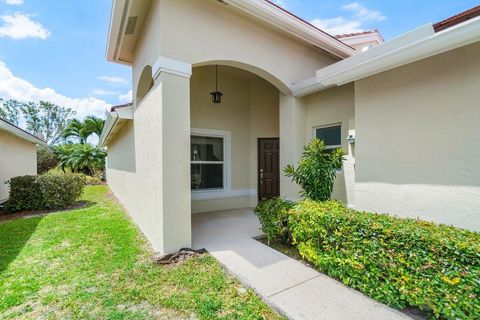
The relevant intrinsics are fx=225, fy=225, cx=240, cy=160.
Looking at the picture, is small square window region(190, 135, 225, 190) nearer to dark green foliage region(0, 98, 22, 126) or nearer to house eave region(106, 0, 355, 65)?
house eave region(106, 0, 355, 65)

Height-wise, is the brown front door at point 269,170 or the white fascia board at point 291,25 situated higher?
the white fascia board at point 291,25

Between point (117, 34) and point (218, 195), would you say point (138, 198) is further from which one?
point (117, 34)

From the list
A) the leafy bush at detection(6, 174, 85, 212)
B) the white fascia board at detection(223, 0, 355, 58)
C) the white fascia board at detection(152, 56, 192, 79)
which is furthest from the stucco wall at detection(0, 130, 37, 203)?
the white fascia board at detection(223, 0, 355, 58)

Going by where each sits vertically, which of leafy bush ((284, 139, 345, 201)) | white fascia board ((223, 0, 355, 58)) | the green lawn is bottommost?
the green lawn

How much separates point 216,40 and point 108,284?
16.8 feet

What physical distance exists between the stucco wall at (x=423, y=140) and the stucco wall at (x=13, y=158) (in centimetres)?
1409

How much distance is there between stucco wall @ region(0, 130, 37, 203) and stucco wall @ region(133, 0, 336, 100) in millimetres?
8893

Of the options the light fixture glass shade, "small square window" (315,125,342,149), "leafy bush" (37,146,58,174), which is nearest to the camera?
"small square window" (315,125,342,149)

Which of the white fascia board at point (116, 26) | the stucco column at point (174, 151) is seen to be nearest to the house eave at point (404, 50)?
the stucco column at point (174, 151)

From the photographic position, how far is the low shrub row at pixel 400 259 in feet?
7.80

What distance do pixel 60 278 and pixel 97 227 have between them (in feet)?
10.1

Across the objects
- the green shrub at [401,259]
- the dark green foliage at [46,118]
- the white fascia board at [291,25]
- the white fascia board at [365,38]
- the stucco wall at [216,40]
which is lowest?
the green shrub at [401,259]

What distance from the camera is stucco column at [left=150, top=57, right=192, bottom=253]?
4.41 meters

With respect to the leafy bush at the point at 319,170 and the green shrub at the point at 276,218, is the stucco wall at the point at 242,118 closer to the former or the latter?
the green shrub at the point at 276,218
